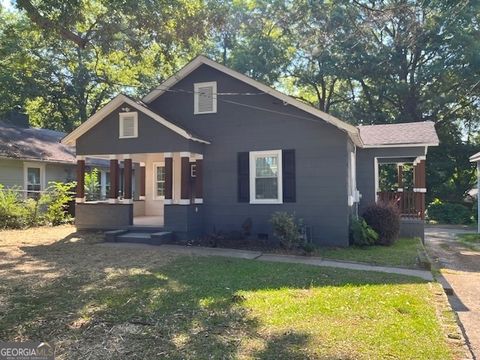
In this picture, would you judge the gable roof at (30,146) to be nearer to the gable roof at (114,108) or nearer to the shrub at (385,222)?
the gable roof at (114,108)

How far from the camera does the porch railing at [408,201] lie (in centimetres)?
1469

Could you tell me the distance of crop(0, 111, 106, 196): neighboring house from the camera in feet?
60.1

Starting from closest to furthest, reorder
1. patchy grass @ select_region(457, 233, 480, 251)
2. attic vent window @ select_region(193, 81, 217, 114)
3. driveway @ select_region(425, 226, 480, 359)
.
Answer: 1. driveway @ select_region(425, 226, 480, 359)
2. attic vent window @ select_region(193, 81, 217, 114)
3. patchy grass @ select_region(457, 233, 480, 251)

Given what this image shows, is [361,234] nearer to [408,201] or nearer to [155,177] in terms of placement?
[408,201]

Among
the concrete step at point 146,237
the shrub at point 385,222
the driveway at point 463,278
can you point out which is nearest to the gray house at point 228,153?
the concrete step at point 146,237

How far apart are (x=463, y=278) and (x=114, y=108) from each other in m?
10.8

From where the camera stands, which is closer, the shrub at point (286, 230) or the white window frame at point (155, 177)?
the shrub at point (286, 230)

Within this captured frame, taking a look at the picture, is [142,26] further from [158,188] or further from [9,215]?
[9,215]

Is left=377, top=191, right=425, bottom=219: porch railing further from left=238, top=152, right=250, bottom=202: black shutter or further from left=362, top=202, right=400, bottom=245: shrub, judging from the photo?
left=238, top=152, right=250, bottom=202: black shutter

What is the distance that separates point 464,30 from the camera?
2644cm

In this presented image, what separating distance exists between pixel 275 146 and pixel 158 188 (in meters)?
6.08

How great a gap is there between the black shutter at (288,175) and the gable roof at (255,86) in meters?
1.39

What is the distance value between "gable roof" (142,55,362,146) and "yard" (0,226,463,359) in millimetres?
4532

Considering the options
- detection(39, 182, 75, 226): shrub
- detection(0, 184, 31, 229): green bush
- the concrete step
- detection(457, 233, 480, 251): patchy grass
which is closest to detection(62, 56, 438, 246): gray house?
the concrete step
